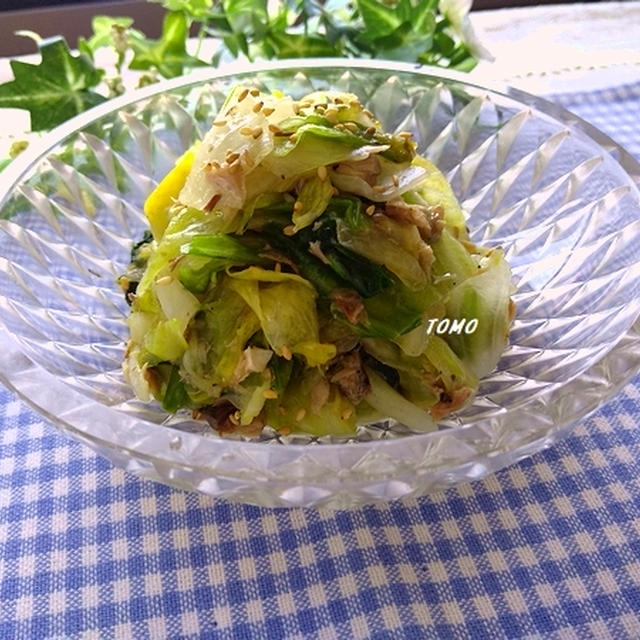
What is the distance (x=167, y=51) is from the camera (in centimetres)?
178

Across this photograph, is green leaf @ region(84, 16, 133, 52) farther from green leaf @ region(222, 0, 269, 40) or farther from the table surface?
the table surface

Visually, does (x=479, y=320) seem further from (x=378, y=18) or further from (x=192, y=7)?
(x=192, y=7)

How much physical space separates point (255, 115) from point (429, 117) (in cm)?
50

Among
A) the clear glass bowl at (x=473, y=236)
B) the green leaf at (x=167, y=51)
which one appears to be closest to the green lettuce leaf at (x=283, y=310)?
the clear glass bowl at (x=473, y=236)

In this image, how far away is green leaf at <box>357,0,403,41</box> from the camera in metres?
1.73

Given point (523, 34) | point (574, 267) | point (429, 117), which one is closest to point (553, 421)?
point (574, 267)

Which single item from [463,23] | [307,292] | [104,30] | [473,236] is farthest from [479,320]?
[104,30]

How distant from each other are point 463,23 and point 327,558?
1.24 m

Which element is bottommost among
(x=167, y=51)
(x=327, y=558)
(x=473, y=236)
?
(x=327, y=558)

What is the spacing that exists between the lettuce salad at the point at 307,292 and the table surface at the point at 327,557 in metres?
0.14

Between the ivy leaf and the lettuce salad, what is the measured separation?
702 millimetres

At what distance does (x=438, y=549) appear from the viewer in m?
1.01

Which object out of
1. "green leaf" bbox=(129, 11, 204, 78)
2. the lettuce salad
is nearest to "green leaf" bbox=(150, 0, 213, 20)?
"green leaf" bbox=(129, 11, 204, 78)

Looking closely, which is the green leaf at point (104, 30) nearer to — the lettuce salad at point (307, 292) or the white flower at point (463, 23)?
the white flower at point (463, 23)
